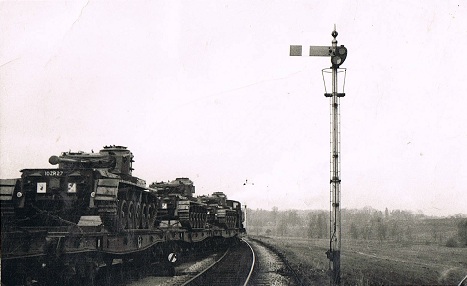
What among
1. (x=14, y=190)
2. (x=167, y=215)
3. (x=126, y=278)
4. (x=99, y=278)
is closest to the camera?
(x=14, y=190)

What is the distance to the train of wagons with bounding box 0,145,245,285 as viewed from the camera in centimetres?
1038

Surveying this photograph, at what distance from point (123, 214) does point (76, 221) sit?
4.35 ft

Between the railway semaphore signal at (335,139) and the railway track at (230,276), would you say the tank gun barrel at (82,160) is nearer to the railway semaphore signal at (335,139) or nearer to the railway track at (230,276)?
the railway track at (230,276)

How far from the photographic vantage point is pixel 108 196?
1268cm

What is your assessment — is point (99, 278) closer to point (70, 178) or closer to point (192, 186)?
point (70, 178)

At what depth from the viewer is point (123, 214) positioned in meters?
14.8

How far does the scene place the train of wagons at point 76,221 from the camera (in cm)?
1038

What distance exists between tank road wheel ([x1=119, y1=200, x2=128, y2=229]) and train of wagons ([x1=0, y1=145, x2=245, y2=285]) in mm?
28

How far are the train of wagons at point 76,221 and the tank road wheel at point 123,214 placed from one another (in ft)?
0.09

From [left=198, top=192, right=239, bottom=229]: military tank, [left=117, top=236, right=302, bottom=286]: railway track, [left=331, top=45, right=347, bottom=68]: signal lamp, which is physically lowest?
[left=117, top=236, right=302, bottom=286]: railway track

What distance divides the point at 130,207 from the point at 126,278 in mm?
2362

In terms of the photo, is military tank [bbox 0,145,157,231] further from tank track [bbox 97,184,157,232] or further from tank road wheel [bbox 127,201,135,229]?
tank road wheel [bbox 127,201,135,229]

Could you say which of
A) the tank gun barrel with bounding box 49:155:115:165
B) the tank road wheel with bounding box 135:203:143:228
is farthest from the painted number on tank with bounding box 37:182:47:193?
the tank road wheel with bounding box 135:203:143:228

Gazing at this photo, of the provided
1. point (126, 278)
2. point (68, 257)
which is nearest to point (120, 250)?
point (68, 257)
